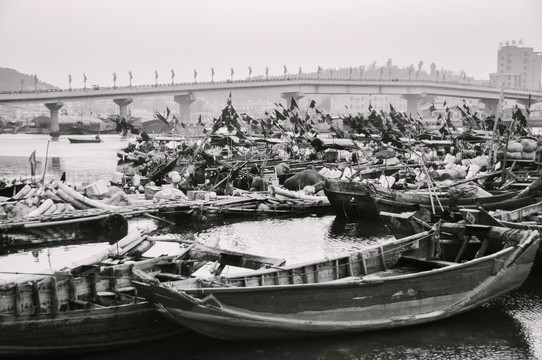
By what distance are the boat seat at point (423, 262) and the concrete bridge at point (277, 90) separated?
8462 centimetres

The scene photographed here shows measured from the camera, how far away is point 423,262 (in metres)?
15.3

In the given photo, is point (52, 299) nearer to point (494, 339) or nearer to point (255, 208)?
point (494, 339)

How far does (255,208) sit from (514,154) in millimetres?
13868

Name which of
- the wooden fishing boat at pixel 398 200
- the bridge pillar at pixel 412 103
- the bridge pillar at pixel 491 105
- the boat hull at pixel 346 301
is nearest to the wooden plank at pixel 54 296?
the boat hull at pixel 346 301

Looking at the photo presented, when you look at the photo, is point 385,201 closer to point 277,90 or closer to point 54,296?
point 54,296

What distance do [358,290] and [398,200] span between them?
1235 centimetres

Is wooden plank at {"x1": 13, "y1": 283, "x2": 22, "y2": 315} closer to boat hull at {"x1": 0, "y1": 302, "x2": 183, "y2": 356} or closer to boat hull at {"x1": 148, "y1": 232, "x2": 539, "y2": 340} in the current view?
boat hull at {"x1": 0, "y1": 302, "x2": 183, "y2": 356}

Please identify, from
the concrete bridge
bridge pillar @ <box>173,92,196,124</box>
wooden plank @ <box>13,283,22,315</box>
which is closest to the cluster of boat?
wooden plank @ <box>13,283,22,315</box>

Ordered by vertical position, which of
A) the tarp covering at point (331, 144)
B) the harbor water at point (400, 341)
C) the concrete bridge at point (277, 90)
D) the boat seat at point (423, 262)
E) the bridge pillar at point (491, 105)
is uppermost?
the concrete bridge at point (277, 90)

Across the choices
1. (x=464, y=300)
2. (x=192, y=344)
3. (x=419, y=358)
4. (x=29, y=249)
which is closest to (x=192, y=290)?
(x=192, y=344)

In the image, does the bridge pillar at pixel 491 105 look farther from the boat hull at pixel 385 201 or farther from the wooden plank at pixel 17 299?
the wooden plank at pixel 17 299

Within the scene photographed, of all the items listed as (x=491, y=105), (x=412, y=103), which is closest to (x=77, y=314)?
(x=412, y=103)

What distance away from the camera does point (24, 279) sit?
13469 millimetres

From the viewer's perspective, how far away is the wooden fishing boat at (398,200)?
22.6 meters
